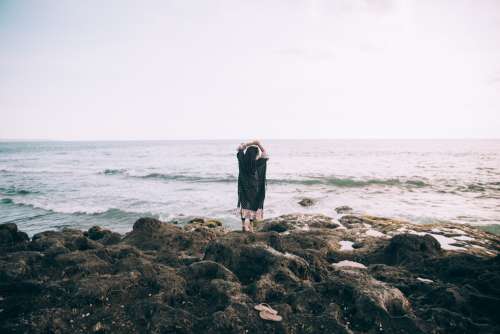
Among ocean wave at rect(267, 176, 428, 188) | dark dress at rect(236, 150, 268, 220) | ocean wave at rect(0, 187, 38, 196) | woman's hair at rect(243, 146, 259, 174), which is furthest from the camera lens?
ocean wave at rect(267, 176, 428, 188)

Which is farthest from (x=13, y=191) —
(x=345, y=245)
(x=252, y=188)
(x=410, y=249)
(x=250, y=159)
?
(x=410, y=249)

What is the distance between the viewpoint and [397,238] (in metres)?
6.61

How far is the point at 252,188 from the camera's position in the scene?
329 inches

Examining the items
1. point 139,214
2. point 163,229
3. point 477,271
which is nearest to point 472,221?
point 477,271

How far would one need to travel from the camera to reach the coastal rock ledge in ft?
11.7

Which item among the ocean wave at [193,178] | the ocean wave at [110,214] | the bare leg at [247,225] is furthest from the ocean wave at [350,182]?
the bare leg at [247,225]

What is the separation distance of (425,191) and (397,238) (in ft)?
48.3

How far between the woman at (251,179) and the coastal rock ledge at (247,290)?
169cm

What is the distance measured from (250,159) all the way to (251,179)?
59cm

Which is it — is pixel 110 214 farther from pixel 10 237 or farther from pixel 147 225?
pixel 147 225

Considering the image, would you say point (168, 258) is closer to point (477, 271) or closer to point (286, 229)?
point (286, 229)

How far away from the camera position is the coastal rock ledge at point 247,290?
356 centimetres

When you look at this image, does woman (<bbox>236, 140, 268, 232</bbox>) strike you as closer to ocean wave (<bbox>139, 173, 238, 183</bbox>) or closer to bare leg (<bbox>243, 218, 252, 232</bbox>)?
bare leg (<bbox>243, 218, 252, 232</bbox>)

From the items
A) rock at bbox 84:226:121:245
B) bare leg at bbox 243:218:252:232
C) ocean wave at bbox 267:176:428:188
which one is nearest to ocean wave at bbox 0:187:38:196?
rock at bbox 84:226:121:245
